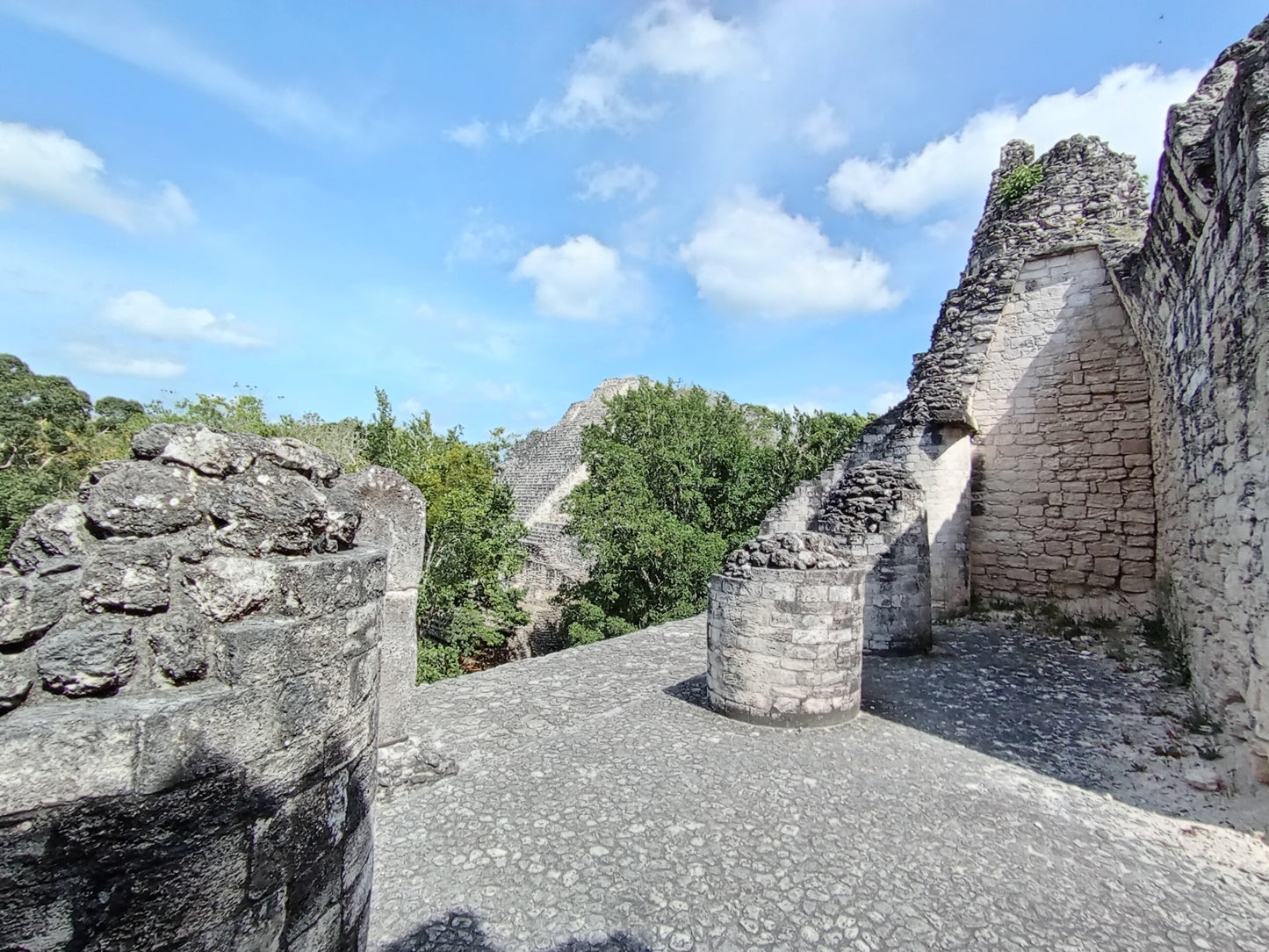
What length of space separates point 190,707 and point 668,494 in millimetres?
17819

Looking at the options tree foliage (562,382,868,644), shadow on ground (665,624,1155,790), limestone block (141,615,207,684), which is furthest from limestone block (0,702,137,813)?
tree foliage (562,382,868,644)

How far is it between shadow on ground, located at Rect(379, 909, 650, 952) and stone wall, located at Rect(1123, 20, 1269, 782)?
169 inches

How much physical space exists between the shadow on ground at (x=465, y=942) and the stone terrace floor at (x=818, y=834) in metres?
0.01

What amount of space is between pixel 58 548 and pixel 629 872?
122 inches

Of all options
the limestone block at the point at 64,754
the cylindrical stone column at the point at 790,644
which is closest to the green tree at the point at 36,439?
the cylindrical stone column at the point at 790,644

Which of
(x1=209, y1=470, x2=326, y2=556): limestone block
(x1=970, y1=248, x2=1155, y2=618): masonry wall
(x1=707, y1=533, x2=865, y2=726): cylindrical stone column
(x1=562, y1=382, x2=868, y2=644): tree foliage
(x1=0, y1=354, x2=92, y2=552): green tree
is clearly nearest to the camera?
(x1=209, y1=470, x2=326, y2=556): limestone block

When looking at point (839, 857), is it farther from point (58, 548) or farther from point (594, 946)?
point (58, 548)

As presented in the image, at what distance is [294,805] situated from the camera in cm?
174

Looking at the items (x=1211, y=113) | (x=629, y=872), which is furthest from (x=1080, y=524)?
(x=629, y=872)

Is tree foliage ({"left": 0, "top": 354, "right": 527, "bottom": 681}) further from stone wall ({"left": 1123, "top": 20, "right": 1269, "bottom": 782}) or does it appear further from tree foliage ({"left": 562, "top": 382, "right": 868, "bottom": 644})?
stone wall ({"left": 1123, "top": 20, "right": 1269, "bottom": 782})

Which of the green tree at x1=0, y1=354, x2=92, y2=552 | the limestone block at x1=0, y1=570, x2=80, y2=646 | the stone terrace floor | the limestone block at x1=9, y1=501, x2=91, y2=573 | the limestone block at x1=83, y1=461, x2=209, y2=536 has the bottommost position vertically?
the stone terrace floor

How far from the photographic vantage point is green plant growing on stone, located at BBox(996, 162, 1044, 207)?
10.4 m

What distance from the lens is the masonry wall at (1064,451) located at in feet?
29.5

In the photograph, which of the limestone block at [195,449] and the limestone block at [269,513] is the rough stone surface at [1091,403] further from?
the limestone block at [195,449]
